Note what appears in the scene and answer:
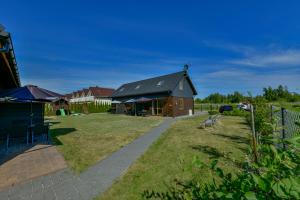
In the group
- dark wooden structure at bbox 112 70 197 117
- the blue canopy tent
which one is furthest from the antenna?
the blue canopy tent

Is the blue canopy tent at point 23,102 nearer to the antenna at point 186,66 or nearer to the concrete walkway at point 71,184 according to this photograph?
the concrete walkway at point 71,184

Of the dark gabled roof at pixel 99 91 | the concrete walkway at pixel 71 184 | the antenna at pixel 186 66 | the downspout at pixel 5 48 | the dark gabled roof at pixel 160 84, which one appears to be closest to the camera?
the concrete walkway at pixel 71 184

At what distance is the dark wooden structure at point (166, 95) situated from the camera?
24.9 meters

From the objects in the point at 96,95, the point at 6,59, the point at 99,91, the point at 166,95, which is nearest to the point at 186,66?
the point at 166,95

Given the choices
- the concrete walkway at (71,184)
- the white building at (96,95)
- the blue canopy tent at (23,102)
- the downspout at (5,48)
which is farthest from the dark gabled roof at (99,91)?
the downspout at (5,48)

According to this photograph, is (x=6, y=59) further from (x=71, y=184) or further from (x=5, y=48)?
(x=71, y=184)

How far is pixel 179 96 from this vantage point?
85.9 ft

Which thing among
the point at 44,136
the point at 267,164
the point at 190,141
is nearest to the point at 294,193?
the point at 267,164

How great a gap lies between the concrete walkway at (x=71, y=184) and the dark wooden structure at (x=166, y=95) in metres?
18.8

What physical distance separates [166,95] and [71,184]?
20980 millimetres

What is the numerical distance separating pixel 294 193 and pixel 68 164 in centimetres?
671

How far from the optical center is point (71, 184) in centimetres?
486

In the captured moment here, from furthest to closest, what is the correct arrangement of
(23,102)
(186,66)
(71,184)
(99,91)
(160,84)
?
(99,91) < (160,84) < (186,66) < (23,102) < (71,184)

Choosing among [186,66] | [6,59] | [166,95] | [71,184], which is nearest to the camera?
[71,184]
